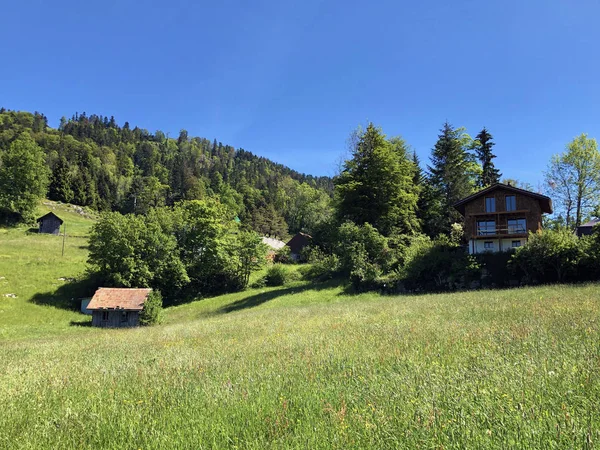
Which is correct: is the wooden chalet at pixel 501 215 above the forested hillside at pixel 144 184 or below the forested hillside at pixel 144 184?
below

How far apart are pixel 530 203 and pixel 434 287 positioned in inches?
649

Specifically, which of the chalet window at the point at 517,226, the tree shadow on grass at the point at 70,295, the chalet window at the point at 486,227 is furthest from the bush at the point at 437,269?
the tree shadow on grass at the point at 70,295

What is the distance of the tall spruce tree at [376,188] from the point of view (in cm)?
4278

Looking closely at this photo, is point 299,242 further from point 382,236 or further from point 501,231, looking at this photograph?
point 501,231

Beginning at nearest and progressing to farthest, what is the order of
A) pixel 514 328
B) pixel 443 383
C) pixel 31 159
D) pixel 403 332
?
pixel 443 383, pixel 514 328, pixel 403 332, pixel 31 159

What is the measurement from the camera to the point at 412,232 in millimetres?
43344

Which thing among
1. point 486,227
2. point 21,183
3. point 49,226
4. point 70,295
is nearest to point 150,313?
point 70,295

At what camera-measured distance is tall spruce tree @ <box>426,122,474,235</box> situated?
4991 centimetres

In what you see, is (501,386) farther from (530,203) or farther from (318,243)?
(318,243)

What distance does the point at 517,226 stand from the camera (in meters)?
39.8

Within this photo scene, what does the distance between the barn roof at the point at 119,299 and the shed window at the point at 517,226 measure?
41098 mm

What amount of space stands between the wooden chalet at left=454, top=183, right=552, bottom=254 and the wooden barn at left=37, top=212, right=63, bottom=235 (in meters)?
74.7

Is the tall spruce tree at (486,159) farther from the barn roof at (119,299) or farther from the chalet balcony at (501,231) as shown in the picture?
the barn roof at (119,299)

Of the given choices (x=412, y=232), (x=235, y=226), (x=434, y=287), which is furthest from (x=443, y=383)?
(x=235, y=226)
